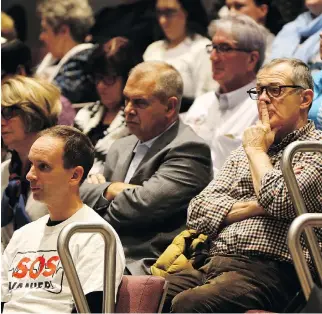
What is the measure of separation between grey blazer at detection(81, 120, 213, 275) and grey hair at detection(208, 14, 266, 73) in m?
0.70

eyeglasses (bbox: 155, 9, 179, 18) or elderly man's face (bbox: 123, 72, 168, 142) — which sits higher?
eyeglasses (bbox: 155, 9, 179, 18)

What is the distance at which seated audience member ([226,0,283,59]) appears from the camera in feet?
18.5

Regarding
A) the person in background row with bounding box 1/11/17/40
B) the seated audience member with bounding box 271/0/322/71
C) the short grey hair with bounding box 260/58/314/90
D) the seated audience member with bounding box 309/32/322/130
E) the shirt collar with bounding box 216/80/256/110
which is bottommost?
the person in background row with bounding box 1/11/17/40

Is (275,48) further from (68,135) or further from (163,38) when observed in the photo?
(68,135)

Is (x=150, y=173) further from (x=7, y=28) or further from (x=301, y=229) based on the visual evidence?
(x=7, y=28)

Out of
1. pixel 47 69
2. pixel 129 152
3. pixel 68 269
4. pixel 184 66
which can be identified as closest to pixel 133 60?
pixel 184 66

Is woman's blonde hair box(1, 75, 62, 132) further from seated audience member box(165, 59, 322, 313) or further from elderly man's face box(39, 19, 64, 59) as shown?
elderly man's face box(39, 19, 64, 59)

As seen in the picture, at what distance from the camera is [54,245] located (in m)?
3.75

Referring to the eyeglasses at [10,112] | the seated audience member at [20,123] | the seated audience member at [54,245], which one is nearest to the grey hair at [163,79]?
the seated audience member at [20,123]

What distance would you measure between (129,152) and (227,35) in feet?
2.59

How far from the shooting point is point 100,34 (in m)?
6.46

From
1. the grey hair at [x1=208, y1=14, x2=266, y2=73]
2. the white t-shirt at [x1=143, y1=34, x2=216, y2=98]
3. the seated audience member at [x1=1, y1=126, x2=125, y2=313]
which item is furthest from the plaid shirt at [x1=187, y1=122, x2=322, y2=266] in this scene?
the white t-shirt at [x1=143, y1=34, x2=216, y2=98]

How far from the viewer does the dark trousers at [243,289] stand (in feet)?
11.9

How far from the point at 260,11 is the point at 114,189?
5.54 ft
